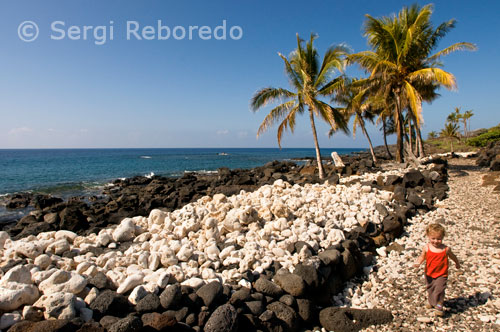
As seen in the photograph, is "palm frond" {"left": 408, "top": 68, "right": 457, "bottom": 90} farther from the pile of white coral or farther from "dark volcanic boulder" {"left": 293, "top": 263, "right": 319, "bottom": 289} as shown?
"dark volcanic boulder" {"left": 293, "top": 263, "right": 319, "bottom": 289}

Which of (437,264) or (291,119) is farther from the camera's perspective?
(291,119)

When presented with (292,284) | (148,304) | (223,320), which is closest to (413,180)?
(292,284)

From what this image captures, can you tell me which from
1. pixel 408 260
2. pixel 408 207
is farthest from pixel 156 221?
pixel 408 207

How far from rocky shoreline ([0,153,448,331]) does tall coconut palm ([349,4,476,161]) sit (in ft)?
37.0

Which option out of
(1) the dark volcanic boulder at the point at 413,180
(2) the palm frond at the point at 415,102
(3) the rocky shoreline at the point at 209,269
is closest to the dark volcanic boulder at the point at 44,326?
(3) the rocky shoreline at the point at 209,269

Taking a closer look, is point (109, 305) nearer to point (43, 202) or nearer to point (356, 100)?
point (43, 202)

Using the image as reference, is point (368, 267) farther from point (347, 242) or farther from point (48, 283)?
point (48, 283)

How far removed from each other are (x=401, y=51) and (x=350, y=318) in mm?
16444

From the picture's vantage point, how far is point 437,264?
3639mm

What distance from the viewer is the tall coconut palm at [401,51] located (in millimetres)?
15203

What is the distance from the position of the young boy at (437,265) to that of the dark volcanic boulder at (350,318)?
674 millimetres

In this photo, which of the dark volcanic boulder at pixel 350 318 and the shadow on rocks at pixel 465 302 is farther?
the shadow on rocks at pixel 465 302

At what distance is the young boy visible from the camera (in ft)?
11.9

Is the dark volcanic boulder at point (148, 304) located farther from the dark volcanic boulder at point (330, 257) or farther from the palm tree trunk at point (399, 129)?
the palm tree trunk at point (399, 129)
